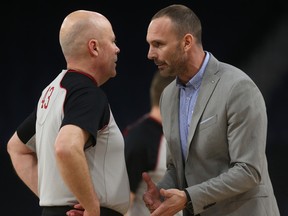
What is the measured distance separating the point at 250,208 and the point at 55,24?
10.5ft

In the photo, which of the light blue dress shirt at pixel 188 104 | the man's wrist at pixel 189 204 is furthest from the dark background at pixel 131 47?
the man's wrist at pixel 189 204

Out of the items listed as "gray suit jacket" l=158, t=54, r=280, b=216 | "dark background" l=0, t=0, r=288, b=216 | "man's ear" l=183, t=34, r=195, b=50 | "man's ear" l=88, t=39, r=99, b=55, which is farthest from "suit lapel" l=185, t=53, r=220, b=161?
"dark background" l=0, t=0, r=288, b=216

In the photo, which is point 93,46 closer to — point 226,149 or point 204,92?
point 204,92

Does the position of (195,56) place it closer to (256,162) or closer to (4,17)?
(256,162)

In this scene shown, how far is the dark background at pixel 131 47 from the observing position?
16.8ft

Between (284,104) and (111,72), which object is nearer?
(111,72)

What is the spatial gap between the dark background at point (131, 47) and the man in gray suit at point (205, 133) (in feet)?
8.26

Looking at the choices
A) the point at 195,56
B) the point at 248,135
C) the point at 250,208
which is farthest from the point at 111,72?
the point at 250,208

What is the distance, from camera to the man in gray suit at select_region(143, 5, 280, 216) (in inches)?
94.0

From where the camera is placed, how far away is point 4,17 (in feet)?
17.3

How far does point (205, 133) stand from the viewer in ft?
8.04

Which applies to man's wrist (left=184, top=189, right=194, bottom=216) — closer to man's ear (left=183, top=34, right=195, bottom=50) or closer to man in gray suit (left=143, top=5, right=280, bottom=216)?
man in gray suit (left=143, top=5, right=280, bottom=216)

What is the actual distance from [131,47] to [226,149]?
9.75ft

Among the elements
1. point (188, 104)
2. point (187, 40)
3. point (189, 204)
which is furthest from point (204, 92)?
point (189, 204)
